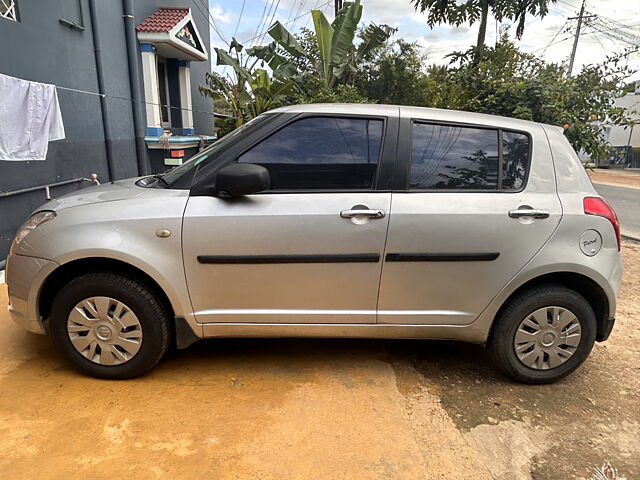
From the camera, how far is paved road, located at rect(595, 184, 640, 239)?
9.03 m

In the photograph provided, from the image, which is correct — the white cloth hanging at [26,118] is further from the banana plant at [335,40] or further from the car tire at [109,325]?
the banana plant at [335,40]

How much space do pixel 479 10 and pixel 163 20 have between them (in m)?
7.36

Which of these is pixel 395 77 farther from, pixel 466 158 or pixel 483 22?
pixel 466 158

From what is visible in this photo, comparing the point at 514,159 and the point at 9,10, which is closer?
the point at 514,159

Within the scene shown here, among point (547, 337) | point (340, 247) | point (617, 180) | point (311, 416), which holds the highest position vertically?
point (340, 247)

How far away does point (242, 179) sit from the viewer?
2.64 meters

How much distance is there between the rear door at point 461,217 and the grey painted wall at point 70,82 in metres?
4.66

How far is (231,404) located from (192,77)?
35.6 ft

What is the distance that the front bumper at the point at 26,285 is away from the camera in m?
2.78

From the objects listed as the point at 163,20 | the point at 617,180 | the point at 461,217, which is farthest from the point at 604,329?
the point at 617,180

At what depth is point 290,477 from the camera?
220 centimetres

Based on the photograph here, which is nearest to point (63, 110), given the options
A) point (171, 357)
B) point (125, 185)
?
point (125, 185)

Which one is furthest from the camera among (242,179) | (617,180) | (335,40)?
(617,180)

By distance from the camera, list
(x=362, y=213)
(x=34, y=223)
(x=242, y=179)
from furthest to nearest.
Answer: (x=34, y=223) < (x=362, y=213) < (x=242, y=179)
